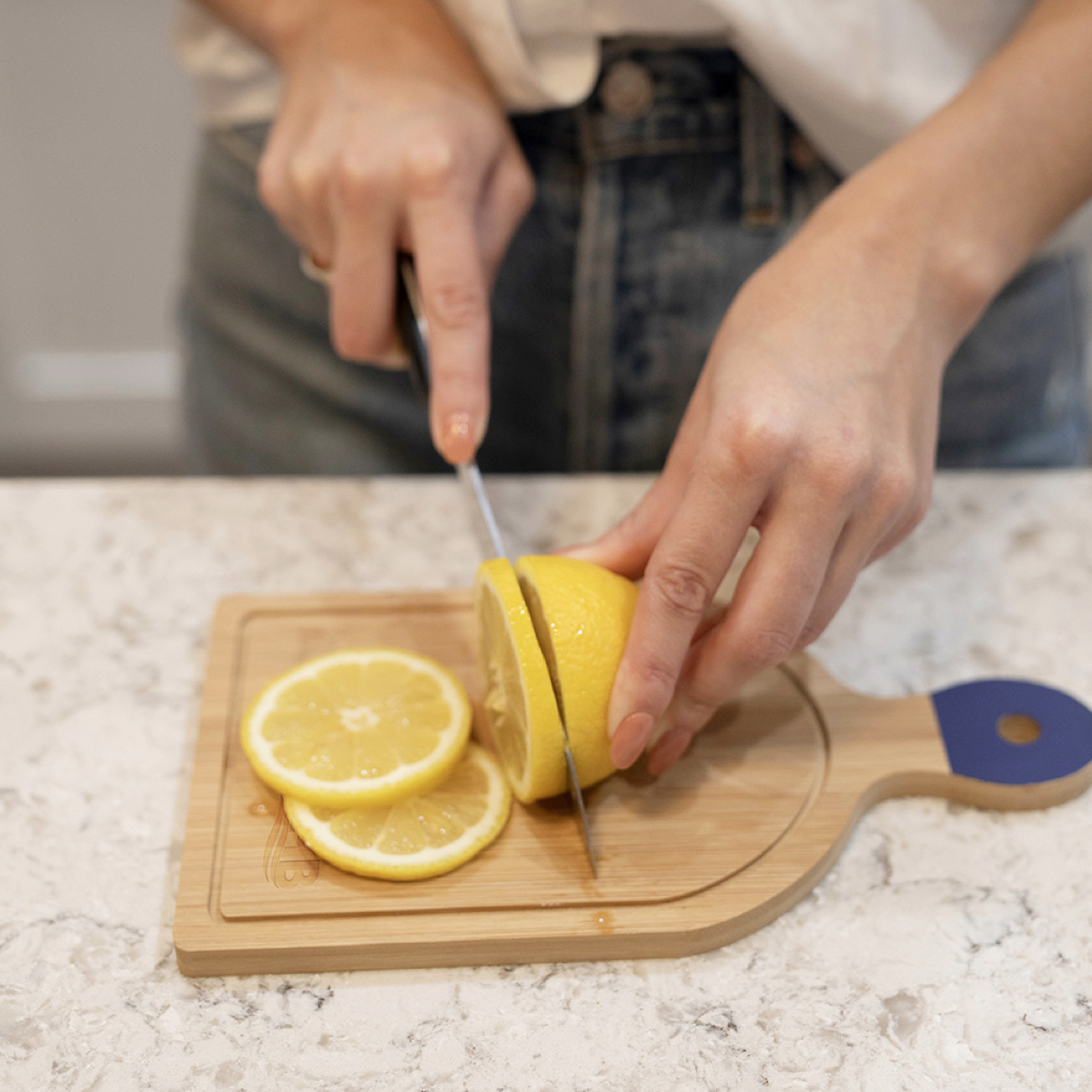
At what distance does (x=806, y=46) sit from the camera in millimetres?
1064

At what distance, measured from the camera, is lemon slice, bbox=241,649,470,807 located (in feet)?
2.96

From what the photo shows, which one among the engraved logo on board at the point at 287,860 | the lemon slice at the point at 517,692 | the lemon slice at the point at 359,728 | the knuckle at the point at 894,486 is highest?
Result: the knuckle at the point at 894,486

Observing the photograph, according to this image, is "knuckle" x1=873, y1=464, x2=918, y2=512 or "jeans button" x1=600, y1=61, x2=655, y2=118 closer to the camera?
"knuckle" x1=873, y1=464, x2=918, y2=512

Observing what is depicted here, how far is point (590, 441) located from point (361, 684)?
483 mm

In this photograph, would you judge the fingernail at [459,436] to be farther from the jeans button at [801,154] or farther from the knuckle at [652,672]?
the jeans button at [801,154]

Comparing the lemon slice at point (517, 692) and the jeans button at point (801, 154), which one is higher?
the jeans button at point (801, 154)

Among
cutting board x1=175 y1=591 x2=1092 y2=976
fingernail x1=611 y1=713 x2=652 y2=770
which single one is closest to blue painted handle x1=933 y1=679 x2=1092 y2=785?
cutting board x1=175 y1=591 x2=1092 y2=976

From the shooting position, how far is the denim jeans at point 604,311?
47.3 inches

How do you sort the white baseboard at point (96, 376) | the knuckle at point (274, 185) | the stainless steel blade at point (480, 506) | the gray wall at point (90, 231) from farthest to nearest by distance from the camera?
the white baseboard at point (96, 376), the gray wall at point (90, 231), the knuckle at point (274, 185), the stainless steel blade at point (480, 506)

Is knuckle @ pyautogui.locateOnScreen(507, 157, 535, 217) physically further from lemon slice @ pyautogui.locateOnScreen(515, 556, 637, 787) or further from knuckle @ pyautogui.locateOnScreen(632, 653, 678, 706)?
knuckle @ pyautogui.locateOnScreen(632, 653, 678, 706)

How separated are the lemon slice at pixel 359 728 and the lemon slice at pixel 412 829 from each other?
1 cm

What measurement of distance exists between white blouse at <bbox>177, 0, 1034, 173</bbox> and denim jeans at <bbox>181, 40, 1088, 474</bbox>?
54 millimetres

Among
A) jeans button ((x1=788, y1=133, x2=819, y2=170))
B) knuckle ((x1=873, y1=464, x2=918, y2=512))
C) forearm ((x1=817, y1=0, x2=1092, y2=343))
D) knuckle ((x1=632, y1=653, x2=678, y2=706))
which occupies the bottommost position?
knuckle ((x1=632, y1=653, x2=678, y2=706))

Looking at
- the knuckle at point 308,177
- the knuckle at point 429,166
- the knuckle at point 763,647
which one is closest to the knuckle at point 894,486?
the knuckle at point 763,647
